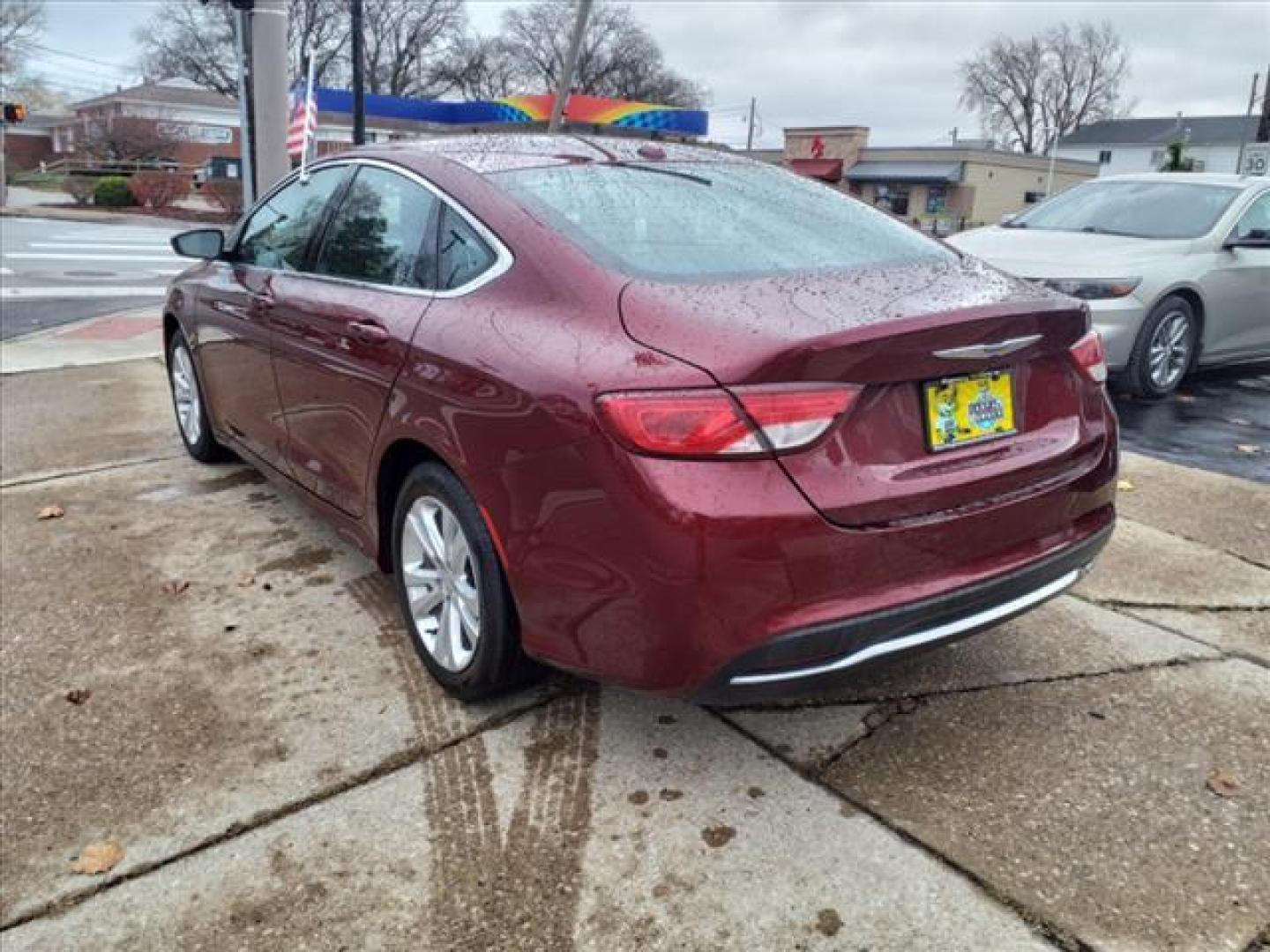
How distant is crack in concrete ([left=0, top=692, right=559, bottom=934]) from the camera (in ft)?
7.53


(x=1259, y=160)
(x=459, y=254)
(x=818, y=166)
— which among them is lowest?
(x=459, y=254)

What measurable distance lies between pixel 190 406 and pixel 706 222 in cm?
347

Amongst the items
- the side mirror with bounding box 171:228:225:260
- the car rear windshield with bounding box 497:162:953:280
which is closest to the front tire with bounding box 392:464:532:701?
the car rear windshield with bounding box 497:162:953:280

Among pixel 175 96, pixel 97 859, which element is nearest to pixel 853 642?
pixel 97 859

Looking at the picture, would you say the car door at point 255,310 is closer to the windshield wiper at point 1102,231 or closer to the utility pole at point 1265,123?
the windshield wiper at point 1102,231

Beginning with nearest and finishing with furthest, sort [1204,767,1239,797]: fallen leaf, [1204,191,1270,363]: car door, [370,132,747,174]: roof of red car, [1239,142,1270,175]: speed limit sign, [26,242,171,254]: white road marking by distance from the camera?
[1204,767,1239,797]: fallen leaf
[370,132,747,174]: roof of red car
[1204,191,1270,363]: car door
[1239,142,1270,175]: speed limit sign
[26,242,171,254]: white road marking

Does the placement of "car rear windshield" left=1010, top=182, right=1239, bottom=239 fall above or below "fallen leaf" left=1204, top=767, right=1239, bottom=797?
above

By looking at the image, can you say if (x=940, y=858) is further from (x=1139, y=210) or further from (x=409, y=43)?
(x=409, y=43)

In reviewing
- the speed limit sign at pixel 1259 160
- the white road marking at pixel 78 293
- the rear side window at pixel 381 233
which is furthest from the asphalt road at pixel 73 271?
the speed limit sign at pixel 1259 160

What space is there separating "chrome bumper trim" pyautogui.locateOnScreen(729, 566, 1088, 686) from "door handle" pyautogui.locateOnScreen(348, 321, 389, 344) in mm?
1501

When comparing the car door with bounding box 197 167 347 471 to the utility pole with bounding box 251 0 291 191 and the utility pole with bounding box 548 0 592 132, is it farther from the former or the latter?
the utility pole with bounding box 251 0 291 191

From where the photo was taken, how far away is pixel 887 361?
2271mm

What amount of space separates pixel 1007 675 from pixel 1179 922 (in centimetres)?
105

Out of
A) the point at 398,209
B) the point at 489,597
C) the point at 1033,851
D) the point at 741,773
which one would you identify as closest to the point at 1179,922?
the point at 1033,851
